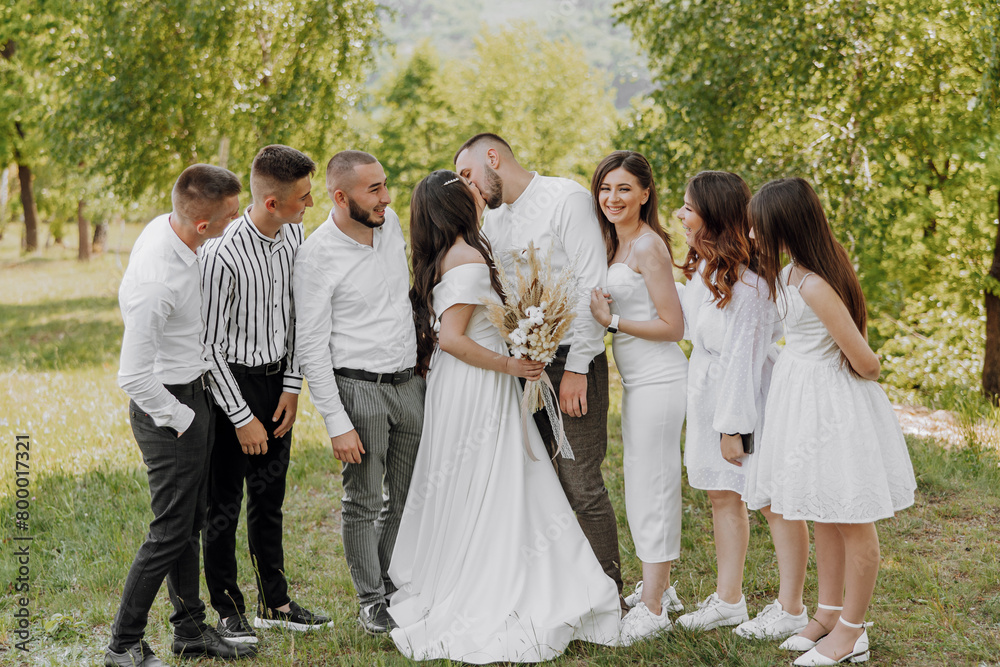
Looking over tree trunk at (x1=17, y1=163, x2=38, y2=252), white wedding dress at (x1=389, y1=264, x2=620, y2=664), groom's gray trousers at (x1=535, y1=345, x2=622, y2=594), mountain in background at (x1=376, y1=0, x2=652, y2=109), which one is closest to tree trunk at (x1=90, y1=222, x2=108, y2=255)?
tree trunk at (x1=17, y1=163, x2=38, y2=252)

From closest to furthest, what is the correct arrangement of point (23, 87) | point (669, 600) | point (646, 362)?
point (646, 362), point (669, 600), point (23, 87)

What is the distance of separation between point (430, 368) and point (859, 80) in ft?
27.0

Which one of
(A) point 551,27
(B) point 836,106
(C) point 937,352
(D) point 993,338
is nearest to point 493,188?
(B) point 836,106

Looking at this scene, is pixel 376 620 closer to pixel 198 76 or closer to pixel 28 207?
pixel 198 76

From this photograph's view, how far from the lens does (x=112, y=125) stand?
14578 millimetres

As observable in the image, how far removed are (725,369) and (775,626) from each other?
1356mm

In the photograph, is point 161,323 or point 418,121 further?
point 418,121

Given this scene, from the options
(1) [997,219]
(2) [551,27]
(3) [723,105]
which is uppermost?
(2) [551,27]

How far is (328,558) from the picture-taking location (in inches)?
224

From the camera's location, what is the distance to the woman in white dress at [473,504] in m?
4.02

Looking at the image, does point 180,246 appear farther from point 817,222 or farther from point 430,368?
point 817,222

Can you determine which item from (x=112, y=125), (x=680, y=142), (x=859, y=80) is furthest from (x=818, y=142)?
(x=112, y=125)

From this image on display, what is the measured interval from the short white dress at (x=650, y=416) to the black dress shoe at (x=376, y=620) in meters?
1.43

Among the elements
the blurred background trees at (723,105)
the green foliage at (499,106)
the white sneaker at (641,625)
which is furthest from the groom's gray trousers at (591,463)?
the green foliage at (499,106)
